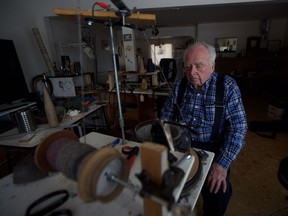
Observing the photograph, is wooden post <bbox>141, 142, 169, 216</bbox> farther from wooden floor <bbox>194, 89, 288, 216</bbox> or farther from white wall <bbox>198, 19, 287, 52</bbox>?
white wall <bbox>198, 19, 287, 52</bbox>

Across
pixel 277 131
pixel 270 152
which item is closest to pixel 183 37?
pixel 277 131

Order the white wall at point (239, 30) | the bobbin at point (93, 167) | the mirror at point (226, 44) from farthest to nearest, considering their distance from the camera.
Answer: the mirror at point (226, 44) < the white wall at point (239, 30) < the bobbin at point (93, 167)

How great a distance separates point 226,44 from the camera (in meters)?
5.58

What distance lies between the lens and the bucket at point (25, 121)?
1.22m

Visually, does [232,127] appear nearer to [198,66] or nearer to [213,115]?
[213,115]

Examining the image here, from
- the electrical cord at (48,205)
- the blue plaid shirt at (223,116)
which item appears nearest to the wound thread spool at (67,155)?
the electrical cord at (48,205)

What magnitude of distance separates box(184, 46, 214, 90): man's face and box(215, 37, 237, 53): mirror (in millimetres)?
5280

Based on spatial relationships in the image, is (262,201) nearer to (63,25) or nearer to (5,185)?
(5,185)

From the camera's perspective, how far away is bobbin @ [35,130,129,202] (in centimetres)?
35

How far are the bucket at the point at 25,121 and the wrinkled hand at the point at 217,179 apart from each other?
128 centimetres

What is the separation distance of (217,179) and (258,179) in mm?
1110

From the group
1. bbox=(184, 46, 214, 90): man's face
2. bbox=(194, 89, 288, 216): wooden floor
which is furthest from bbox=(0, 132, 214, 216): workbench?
bbox=(194, 89, 288, 216): wooden floor

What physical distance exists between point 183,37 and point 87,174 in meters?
6.53

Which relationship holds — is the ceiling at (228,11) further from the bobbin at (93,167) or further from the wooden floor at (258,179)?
the bobbin at (93,167)
